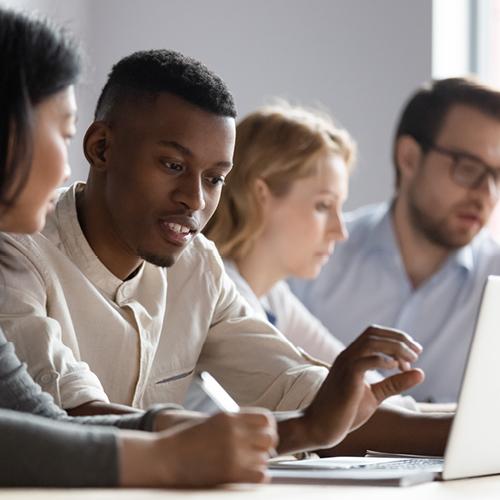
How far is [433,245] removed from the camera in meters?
3.38

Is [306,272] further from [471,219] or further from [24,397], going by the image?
[24,397]

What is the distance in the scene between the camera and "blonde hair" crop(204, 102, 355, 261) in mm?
2609

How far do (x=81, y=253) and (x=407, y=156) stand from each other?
2174mm

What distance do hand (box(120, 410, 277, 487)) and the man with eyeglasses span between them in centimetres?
217

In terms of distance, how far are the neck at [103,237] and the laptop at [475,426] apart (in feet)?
1.59

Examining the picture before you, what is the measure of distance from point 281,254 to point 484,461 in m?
1.51

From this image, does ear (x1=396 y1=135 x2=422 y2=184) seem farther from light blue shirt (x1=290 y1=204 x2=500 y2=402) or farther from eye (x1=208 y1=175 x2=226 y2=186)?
eye (x1=208 y1=175 x2=226 y2=186)

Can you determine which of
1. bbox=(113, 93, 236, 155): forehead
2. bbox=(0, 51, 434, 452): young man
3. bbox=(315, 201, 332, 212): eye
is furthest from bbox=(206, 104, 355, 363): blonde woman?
bbox=(113, 93, 236, 155): forehead

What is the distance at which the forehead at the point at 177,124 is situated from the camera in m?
1.52

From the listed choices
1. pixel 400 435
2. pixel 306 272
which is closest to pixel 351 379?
pixel 400 435

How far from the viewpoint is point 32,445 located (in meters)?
0.93

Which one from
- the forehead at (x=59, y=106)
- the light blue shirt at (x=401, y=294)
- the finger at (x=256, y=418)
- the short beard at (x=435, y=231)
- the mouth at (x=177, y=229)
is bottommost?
the light blue shirt at (x=401, y=294)

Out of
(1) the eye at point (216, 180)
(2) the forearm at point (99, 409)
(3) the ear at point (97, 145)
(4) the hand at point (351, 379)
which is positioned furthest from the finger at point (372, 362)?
(3) the ear at point (97, 145)

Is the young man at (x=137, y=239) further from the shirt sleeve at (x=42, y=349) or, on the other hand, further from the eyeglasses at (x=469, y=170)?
the eyeglasses at (x=469, y=170)
